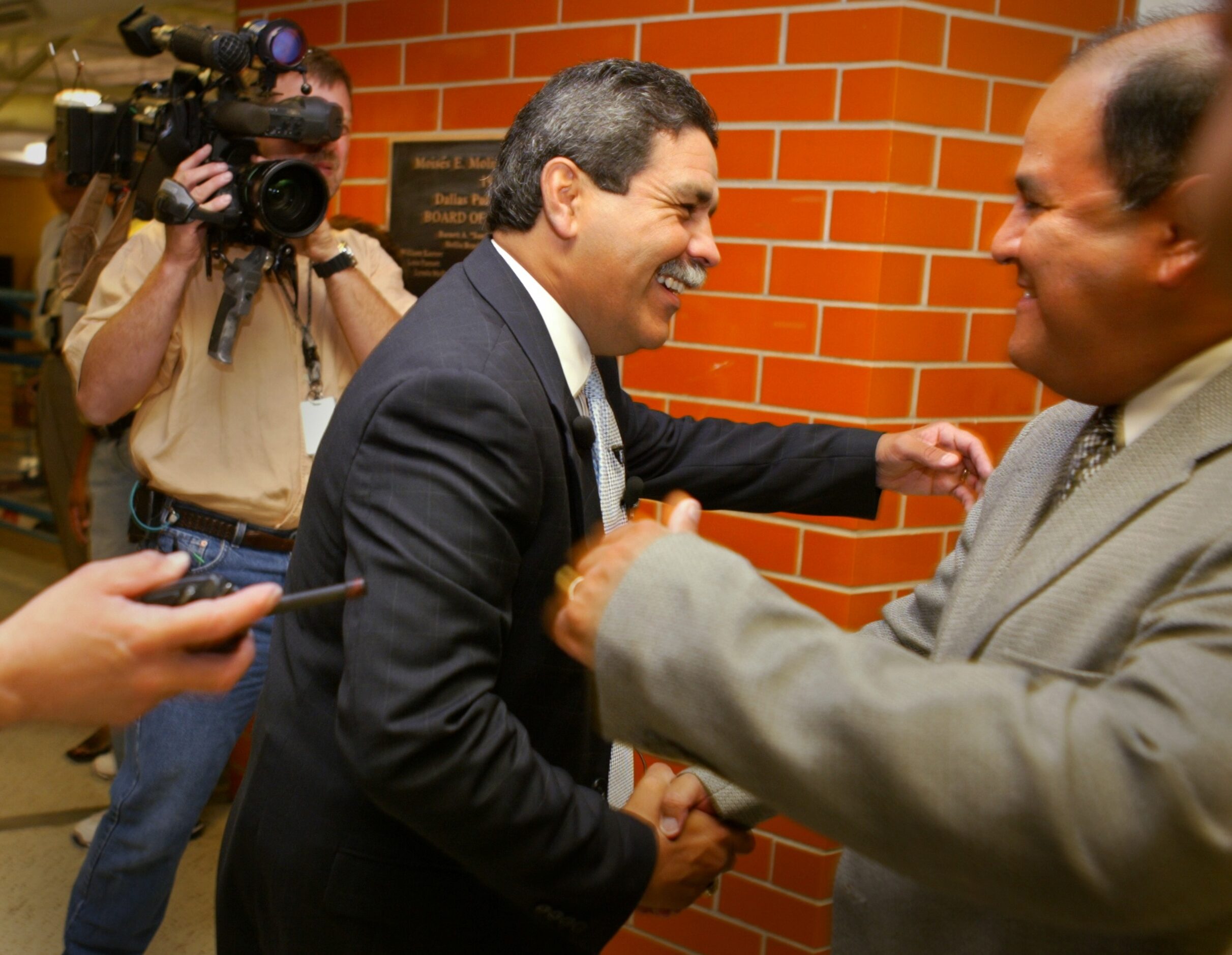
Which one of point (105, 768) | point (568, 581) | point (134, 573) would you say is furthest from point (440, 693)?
point (105, 768)

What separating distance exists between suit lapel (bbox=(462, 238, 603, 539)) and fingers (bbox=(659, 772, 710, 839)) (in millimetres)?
380

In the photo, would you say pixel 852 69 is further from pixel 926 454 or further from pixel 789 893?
pixel 789 893

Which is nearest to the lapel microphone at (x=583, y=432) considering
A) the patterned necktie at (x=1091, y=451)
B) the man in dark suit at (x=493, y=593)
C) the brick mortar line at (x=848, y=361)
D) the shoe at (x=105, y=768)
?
the man in dark suit at (x=493, y=593)

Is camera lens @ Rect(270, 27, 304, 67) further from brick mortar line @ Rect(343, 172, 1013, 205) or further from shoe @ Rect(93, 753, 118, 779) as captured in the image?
shoe @ Rect(93, 753, 118, 779)

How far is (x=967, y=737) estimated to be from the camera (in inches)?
30.5

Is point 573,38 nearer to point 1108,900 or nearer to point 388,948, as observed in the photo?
point 388,948

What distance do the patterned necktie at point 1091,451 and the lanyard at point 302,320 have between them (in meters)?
1.58

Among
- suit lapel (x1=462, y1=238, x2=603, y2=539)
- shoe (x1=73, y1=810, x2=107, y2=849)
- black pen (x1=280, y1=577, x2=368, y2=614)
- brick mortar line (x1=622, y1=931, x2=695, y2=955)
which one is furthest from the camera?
shoe (x1=73, y1=810, x2=107, y2=849)

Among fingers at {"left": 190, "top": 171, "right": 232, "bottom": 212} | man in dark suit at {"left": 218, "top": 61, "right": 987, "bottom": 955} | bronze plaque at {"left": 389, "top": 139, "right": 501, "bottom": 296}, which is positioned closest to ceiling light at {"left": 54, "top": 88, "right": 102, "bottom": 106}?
fingers at {"left": 190, "top": 171, "right": 232, "bottom": 212}

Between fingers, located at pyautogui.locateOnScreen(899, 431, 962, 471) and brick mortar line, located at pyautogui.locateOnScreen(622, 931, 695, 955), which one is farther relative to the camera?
brick mortar line, located at pyautogui.locateOnScreen(622, 931, 695, 955)

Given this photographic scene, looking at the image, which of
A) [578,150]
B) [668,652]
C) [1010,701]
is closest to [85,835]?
[578,150]

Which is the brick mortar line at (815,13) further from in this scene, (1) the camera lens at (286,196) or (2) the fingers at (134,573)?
(2) the fingers at (134,573)

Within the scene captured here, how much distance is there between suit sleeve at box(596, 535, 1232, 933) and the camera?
2.42 ft

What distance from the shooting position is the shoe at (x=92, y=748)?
3570 millimetres
